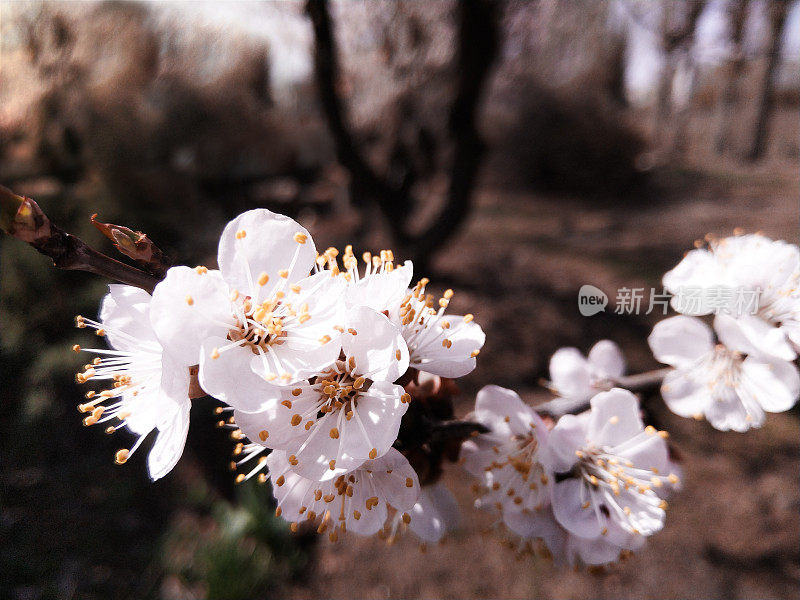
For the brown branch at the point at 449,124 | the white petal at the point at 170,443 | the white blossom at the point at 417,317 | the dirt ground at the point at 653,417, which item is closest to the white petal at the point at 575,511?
the dirt ground at the point at 653,417

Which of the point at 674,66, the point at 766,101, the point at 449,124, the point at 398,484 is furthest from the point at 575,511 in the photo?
the point at 766,101

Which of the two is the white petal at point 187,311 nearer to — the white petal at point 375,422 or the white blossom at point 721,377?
the white petal at point 375,422

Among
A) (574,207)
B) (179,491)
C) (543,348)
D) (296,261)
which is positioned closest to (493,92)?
(574,207)

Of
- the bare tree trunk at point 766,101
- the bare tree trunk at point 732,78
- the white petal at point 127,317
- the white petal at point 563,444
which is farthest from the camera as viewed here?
the bare tree trunk at point 766,101

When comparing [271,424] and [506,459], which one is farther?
[506,459]

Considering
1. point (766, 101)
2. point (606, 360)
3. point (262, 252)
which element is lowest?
point (766, 101)

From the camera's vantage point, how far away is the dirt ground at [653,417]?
1.73 meters

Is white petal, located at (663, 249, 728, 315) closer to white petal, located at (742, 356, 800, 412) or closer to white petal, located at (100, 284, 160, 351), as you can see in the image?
white petal, located at (742, 356, 800, 412)

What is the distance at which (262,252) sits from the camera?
47 centimetres

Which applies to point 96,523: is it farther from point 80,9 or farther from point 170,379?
point 80,9

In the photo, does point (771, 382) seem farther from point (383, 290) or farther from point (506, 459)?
point (383, 290)

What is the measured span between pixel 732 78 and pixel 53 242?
241 inches

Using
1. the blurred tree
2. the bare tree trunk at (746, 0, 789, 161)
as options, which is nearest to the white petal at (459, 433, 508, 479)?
the blurred tree

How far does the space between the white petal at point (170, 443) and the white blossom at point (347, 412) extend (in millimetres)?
57
